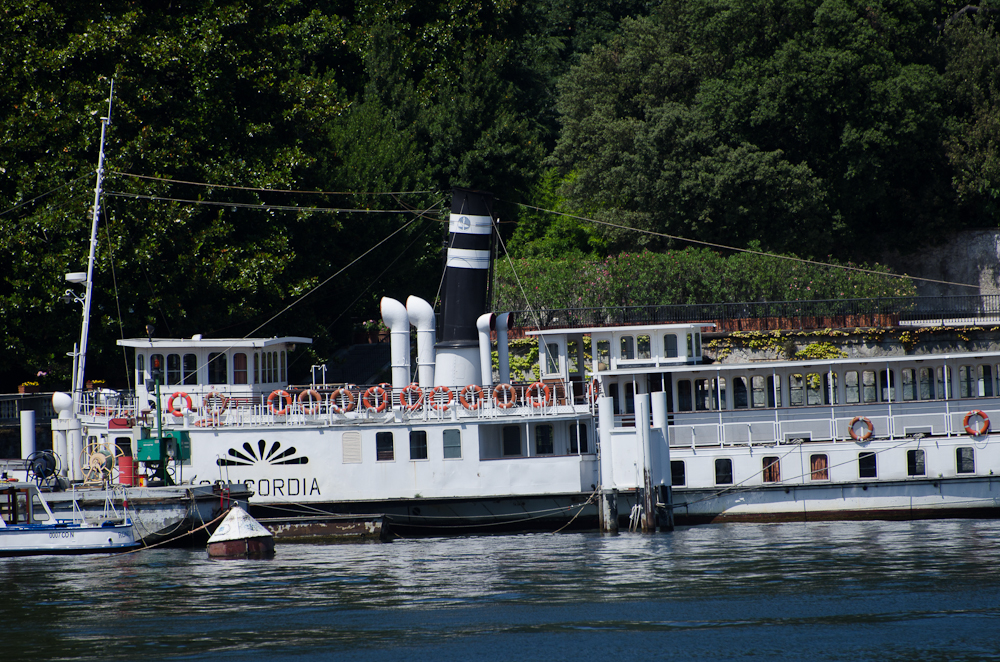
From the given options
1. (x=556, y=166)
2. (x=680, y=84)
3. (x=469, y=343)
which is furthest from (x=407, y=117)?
Result: (x=469, y=343)

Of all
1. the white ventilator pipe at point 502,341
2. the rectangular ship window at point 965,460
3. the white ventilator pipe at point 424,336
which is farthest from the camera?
the white ventilator pipe at point 502,341

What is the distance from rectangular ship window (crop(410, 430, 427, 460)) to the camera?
31969 mm

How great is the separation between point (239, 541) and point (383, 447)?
5.06 m

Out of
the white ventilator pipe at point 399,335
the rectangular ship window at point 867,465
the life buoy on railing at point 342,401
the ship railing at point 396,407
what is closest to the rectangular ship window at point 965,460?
the rectangular ship window at point 867,465

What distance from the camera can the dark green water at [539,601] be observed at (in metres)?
19.6

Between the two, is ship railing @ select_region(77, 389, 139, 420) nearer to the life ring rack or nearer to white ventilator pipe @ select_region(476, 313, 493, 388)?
the life ring rack

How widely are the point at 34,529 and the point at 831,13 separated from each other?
38426mm

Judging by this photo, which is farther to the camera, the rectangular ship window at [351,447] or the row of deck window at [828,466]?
the row of deck window at [828,466]

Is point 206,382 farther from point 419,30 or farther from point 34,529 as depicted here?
point 419,30

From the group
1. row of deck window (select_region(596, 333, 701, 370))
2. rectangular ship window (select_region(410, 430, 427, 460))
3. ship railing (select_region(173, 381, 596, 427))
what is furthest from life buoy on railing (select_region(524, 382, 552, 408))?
rectangular ship window (select_region(410, 430, 427, 460))

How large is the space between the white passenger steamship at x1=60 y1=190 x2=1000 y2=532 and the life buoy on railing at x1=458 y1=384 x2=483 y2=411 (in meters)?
0.06

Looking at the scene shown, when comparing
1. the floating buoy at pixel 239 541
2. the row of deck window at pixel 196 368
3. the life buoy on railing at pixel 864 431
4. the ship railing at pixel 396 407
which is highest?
the row of deck window at pixel 196 368

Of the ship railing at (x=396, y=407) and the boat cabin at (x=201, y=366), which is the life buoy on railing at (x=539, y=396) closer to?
the ship railing at (x=396, y=407)

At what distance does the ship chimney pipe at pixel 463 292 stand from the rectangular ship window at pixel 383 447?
263 centimetres
